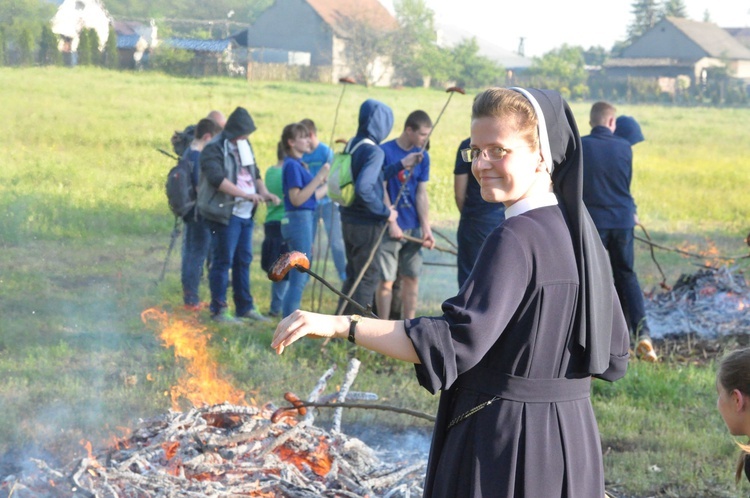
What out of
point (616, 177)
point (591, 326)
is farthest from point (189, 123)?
point (591, 326)

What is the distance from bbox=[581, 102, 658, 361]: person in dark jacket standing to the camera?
7590 millimetres

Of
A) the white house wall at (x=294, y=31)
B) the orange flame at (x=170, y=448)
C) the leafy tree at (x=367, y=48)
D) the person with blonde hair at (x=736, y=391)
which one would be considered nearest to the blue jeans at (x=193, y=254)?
the white house wall at (x=294, y=31)

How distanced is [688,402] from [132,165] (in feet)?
18.8

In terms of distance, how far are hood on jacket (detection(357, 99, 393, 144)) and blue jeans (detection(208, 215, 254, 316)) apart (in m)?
1.60

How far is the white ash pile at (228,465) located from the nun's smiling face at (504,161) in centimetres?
193

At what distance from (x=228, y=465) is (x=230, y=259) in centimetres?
408

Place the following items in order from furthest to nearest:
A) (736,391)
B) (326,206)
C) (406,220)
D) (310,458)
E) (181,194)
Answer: (326,206) → (181,194) → (406,220) → (310,458) → (736,391)

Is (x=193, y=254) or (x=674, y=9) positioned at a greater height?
(x=674, y=9)

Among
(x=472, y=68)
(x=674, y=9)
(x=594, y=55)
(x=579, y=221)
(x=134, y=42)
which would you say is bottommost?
(x=579, y=221)

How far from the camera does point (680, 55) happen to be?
17.6 metres

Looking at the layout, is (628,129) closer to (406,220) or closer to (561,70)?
(406,220)

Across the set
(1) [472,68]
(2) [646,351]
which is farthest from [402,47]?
(2) [646,351]

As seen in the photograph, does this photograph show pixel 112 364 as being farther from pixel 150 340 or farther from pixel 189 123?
pixel 189 123

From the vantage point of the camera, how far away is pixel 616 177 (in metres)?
7.65
